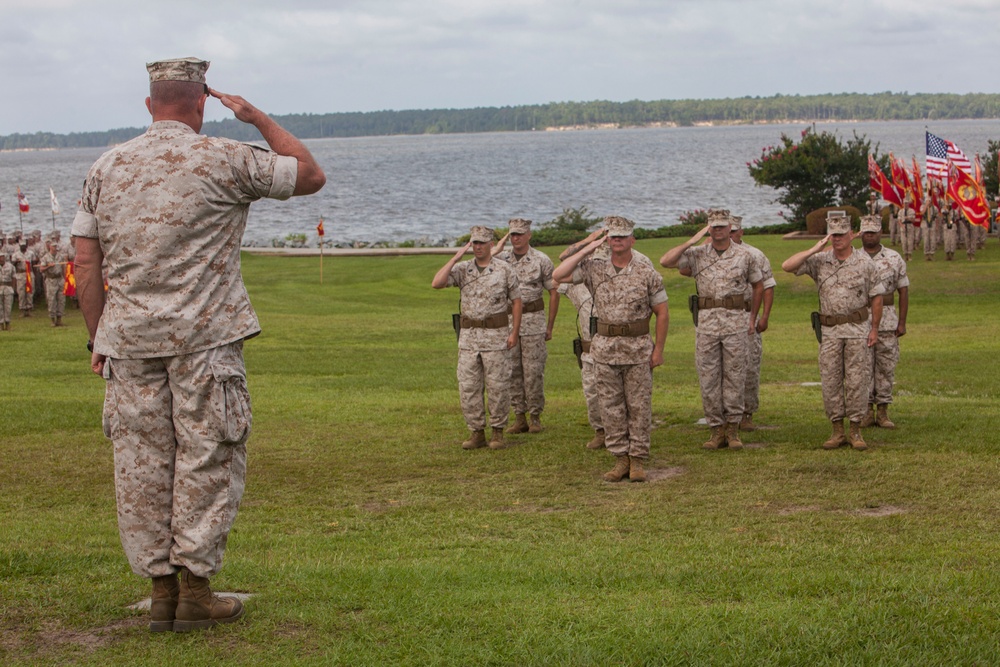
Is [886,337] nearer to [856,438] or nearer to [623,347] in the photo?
[856,438]

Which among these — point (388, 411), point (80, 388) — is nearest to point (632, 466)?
point (388, 411)

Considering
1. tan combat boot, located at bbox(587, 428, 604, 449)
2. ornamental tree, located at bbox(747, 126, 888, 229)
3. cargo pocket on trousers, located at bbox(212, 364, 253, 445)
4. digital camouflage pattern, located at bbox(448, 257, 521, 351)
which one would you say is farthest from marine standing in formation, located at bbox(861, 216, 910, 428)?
ornamental tree, located at bbox(747, 126, 888, 229)

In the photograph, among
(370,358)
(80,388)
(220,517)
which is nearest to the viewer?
(220,517)

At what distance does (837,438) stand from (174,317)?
26.2 ft

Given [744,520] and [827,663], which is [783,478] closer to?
[744,520]

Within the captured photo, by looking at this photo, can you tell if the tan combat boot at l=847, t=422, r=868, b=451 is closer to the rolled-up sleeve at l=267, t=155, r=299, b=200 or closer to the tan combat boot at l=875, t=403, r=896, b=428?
the tan combat boot at l=875, t=403, r=896, b=428

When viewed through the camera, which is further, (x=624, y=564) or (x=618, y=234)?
(x=618, y=234)

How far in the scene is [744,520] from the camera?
8711 mm

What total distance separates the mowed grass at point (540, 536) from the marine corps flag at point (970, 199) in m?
14.0

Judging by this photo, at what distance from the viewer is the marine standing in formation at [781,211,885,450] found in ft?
38.3

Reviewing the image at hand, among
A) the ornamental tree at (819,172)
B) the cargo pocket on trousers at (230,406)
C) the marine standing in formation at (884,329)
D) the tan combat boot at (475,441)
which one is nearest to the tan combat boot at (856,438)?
the marine standing in formation at (884,329)

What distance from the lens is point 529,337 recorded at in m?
13.5

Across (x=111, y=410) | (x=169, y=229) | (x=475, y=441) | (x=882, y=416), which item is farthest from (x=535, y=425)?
(x=169, y=229)

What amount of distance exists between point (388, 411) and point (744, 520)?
22.8ft
